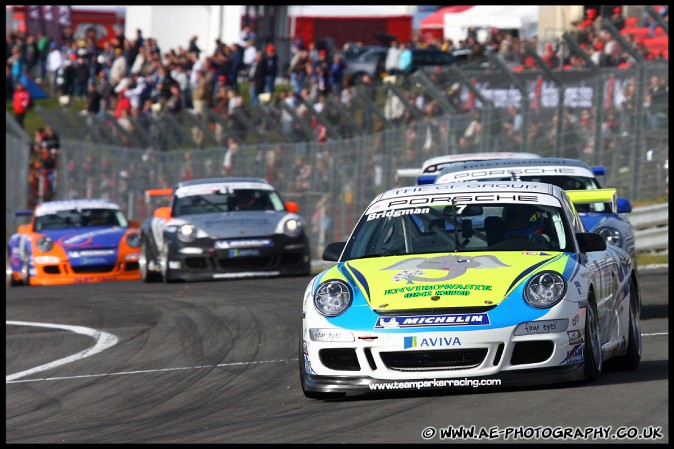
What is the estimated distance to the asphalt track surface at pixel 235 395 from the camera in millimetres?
6805

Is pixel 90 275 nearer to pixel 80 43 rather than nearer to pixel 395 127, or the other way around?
pixel 395 127

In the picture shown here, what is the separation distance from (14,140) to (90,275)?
13761 millimetres

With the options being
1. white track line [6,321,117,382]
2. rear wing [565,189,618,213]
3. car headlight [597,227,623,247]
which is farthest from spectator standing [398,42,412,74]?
rear wing [565,189,618,213]

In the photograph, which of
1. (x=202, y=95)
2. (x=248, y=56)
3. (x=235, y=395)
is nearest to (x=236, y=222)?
(x=235, y=395)

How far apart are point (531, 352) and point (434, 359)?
0.51 meters

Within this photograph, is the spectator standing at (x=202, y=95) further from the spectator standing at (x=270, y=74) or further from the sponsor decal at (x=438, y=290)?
the sponsor decal at (x=438, y=290)

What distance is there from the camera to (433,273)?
7965 mm

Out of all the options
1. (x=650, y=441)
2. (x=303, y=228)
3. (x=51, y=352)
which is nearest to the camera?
(x=650, y=441)

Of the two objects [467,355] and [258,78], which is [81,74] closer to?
[258,78]

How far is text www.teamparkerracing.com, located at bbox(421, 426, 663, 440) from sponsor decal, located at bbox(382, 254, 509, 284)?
4.51 ft

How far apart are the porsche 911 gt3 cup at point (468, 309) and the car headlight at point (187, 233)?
31.1 ft

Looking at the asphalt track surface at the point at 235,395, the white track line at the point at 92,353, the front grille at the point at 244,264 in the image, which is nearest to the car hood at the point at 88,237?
the front grille at the point at 244,264

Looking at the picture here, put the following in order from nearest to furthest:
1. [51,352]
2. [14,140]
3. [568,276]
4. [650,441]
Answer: [650,441] → [568,276] → [51,352] → [14,140]

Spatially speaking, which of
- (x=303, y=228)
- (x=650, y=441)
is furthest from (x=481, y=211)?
(x=303, y=228)
